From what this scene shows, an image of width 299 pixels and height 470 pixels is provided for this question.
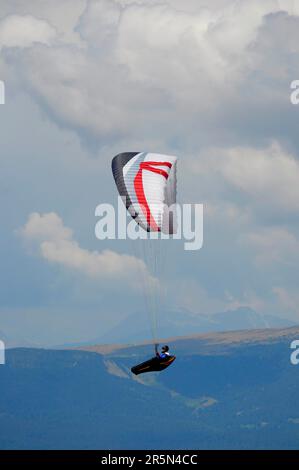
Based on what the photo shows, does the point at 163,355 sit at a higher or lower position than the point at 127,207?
lower

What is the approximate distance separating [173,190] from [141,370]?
22289 mm

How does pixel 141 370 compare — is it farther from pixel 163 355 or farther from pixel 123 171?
pixel 123 171

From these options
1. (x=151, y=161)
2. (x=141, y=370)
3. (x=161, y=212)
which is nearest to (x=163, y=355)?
(x=141, y=370)

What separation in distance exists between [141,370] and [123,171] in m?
22.3

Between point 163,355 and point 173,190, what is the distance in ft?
70.1

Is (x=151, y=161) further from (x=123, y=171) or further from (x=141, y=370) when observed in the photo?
(x=141, y=370)

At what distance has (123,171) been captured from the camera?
104625 mm

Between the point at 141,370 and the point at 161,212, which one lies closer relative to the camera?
the point at 141,370

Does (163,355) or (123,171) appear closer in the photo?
(163,355)

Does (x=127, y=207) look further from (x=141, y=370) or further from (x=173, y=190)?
(x=141, y=370)

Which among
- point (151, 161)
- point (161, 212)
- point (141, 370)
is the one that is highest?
point (151, 161)

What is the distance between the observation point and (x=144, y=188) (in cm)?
10288

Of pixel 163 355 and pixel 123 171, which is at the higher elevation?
pixel 123 171

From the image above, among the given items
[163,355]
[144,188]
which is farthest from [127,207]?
[163,355]
